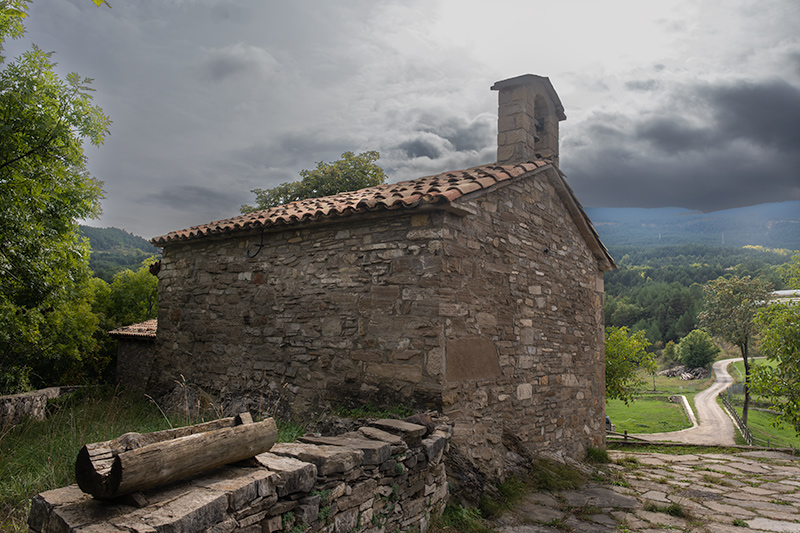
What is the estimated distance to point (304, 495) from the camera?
3.32 meters

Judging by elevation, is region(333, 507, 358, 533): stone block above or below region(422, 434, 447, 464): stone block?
below

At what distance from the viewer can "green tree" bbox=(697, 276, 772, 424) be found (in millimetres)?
25891

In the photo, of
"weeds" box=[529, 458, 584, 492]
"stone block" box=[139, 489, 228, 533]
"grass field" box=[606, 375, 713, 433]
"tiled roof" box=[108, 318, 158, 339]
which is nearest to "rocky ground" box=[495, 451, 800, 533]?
"weeds" box=[529, 458, 584, 492]

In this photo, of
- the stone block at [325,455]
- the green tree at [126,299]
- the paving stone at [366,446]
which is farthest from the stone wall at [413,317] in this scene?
the green tree at [126,299]

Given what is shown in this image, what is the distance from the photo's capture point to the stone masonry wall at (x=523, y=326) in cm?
597

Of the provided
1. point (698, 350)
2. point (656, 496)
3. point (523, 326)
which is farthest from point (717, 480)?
point (698, 350)

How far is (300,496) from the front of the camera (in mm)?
3307

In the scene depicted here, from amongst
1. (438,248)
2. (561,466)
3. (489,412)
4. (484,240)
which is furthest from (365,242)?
(561,466)

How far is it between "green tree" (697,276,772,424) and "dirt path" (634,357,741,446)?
6.95 ft

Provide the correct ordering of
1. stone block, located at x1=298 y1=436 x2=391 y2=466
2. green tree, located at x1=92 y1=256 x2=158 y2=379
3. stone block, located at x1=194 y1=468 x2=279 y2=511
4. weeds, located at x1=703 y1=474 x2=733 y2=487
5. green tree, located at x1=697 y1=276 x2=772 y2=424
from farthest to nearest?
green tree, located at x1=697 y1=276 x2=772 y2=424
green tree, located at x1=92 y1=256 x2=158 y2=379
weeds, located at x1=703 y1=474 x2=733 y2=487
stone block, located at x1=298 y1=436 x2=391 y2=466
stone block, located at x1=194 y1=468 x2=279 y2=511

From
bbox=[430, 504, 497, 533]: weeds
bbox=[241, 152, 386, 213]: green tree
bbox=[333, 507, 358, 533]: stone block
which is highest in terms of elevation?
bbox=[241, 152, 386, 213]: green tree

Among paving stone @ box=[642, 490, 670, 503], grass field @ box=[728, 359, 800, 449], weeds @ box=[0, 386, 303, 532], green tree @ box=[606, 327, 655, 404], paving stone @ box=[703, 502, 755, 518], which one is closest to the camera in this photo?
weeds @ box=[0, 386, 303, 532]

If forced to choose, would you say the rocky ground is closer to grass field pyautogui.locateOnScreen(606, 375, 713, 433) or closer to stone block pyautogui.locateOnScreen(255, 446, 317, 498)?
stone block pyautogui.locateOnScreen(255, 446, 317, 498)

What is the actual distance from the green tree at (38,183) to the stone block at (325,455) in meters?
6.98
